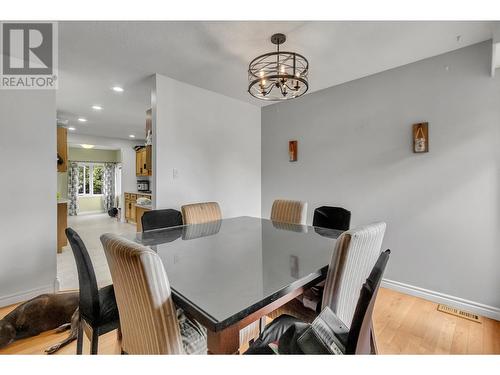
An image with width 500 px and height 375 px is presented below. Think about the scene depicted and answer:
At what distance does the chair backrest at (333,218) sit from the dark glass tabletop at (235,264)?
1.02ft

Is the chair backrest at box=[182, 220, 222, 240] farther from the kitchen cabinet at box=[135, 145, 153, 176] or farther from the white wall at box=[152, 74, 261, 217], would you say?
the kitchen cabinet at box=[135, 145, 153, 176]

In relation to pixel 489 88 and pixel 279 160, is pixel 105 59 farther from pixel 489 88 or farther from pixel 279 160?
pixel 489 88

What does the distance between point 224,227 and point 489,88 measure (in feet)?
8.60

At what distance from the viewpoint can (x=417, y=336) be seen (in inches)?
73.8

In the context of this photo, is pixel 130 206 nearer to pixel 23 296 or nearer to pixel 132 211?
pixel 132 211

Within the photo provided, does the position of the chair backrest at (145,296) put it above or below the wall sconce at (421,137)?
below

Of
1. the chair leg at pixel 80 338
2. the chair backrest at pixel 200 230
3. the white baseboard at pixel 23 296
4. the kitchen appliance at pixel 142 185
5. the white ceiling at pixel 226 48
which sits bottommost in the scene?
the white baseboard at pixel 23 296

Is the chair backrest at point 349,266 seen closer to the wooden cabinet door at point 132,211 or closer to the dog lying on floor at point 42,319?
the dog lying on floor at point 42,319

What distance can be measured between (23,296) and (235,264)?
246 cm

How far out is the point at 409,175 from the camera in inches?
99.5

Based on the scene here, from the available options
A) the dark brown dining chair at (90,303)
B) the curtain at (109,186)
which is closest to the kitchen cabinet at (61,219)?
the dark brown dining chair at (90,303)

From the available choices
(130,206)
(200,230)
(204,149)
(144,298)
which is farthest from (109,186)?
(144,298)

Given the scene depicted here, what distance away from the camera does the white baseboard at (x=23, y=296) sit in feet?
7.44
